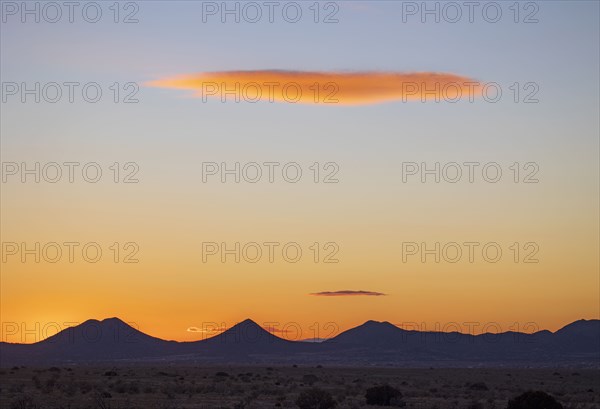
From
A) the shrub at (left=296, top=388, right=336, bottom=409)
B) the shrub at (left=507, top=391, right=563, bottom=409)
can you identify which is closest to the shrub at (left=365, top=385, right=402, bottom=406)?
the shrub at (left=296, top=388, right=336, bottom=409)

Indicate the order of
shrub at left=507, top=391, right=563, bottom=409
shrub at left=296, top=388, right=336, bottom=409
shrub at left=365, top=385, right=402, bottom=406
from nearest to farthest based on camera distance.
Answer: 1. shrub at left=507, top=391, right=563, bottom=409
2. shrub at left=296, top=388, right=336, bottom=409
3. shrub at left=365, top=385, right=402, bottom=406

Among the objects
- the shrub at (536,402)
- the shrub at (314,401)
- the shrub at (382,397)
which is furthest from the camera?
the shrub at (382,397)

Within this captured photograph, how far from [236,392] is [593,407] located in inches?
917

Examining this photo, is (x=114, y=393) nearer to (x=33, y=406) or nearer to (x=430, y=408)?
(x=33, y=406)

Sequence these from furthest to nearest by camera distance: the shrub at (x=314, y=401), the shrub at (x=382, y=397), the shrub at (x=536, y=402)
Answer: the shrub at (x=382, y=397)
the shrub at (x=314, y=401)
the shrub at (x=536, y=402)

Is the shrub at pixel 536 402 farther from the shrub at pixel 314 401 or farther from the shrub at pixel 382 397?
the shrub at pixel 382 397

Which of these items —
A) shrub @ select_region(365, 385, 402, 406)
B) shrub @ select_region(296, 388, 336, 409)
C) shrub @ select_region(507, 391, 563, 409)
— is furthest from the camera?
shrub @ select_region(365, 385, 402, 406)

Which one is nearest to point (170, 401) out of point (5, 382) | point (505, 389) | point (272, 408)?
point (272, 408)

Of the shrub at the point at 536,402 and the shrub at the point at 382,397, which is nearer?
the shrub at the point at 536,402

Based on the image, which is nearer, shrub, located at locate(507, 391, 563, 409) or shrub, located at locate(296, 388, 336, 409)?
shrub, located at locate(507, 391, 563, 409)

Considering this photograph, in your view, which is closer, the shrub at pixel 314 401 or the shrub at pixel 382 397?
the shrub at pixel 314 401

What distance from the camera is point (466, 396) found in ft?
218

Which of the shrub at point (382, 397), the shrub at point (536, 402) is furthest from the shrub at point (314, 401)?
the shrub at point (536, 402)

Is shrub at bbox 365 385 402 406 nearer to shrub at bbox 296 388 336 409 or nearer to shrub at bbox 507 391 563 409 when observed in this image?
shrub at bbox 296 388 336 409
